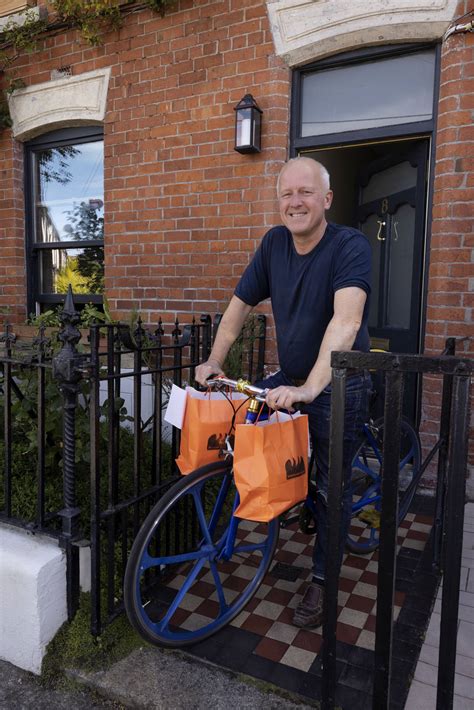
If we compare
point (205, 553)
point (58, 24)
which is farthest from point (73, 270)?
point (205, 553)

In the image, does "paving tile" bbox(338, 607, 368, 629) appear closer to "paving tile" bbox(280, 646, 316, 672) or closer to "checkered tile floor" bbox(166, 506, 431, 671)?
"checkered tile floor" bbox(166, 506, 431, 671)

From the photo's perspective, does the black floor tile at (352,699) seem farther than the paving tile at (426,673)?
No

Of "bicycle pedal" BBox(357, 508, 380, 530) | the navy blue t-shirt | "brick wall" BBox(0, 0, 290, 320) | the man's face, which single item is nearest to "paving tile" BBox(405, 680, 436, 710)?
"bicycle pedal" BBox(357, 508, 380, 530)

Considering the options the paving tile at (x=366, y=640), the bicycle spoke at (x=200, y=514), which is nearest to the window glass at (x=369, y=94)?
the bicycle spoke at (x=200, y=514)

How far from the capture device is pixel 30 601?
6.85ft

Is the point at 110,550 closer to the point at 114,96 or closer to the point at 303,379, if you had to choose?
the point at 303,379

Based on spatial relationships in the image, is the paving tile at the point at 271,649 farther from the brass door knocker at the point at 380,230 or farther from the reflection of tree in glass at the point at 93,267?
the reflection of tree in glass at the point at 93,267

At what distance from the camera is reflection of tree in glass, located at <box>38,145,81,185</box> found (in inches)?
201

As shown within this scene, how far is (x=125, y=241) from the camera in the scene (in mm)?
4625

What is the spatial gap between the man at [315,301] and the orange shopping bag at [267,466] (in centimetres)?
23

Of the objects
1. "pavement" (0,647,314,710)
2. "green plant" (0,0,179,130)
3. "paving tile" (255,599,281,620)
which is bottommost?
"pavement" (0,647,314,710)

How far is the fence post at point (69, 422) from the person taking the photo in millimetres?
2100

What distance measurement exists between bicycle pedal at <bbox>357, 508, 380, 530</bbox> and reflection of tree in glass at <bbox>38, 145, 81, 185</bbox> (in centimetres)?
407

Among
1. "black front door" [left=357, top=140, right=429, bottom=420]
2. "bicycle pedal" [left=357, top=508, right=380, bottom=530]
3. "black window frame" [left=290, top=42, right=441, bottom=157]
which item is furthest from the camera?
"black front door" [left=357, top=140, right=429, bottom=420]
